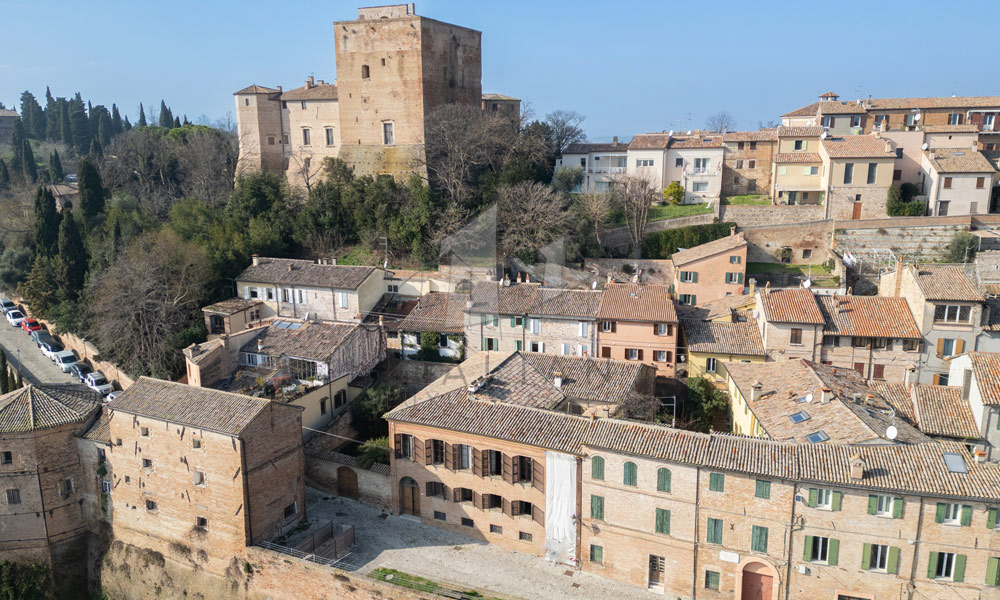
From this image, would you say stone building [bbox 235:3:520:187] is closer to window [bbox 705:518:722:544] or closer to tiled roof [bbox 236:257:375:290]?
tiled roof [bbox 236:257:375:290]

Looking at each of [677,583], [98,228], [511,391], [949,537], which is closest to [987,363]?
[949,537]

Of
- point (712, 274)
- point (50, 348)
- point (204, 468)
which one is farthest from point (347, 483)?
point (50, 348)

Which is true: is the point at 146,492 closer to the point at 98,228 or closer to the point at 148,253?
the point at 148,253

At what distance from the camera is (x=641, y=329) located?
92.9 ft

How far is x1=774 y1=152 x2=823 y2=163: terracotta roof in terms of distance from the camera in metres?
39.8

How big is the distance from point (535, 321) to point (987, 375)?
50.7ft

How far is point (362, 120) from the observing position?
143ft

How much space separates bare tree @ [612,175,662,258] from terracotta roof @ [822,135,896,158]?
31.3 ft

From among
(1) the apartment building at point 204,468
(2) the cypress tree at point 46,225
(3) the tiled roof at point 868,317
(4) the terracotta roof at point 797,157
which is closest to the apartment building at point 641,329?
(3) the tiled roof at point 868,317

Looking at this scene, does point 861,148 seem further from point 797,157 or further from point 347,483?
point 347,483

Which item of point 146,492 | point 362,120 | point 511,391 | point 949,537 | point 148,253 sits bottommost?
point 146,492

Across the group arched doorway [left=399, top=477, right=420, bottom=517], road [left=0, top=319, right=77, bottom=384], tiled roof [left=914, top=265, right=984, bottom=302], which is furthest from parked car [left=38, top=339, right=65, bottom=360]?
tiled roof [left=914, top=265, right=984, bottom=302]

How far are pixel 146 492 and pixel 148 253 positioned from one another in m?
14.7

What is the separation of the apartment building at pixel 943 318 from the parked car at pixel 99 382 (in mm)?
32764
